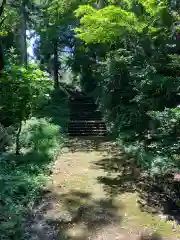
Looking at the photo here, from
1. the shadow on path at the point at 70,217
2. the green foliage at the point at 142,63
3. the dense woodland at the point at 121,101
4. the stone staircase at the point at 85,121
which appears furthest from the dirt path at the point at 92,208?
the stone staircase at the point at 85,121

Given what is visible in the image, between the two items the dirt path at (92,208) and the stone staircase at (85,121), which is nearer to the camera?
the dirt path at (92,208)

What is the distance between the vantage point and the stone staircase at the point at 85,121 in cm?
1439

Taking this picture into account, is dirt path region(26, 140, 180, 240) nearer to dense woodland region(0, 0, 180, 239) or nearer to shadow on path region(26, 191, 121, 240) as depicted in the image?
shadow on path region(26, 191, 121, 240)

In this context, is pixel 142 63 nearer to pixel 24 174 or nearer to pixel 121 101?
pixel 121 101

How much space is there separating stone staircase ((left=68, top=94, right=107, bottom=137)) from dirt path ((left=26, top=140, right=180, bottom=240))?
265 inches

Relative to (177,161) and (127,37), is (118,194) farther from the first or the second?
(127,37)

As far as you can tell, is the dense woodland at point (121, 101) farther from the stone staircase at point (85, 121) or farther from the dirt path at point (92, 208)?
the stone staircase at point (85, 121)

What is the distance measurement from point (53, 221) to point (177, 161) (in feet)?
7.35

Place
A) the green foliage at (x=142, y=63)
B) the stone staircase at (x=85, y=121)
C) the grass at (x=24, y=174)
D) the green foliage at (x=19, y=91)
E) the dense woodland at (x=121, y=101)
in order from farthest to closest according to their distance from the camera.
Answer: the stone staircase at (x=85, y=121)
the green foliage at (x=142, y=63)
the green foliage at (x=19, y=91)
the dense woodland at (x=121, y=101)
the grass at (x=24, y=174)

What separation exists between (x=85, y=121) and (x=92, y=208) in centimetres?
1084

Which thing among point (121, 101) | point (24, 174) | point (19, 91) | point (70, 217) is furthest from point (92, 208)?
point (121, 101)

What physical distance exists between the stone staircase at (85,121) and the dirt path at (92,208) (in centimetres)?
673

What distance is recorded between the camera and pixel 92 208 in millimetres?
4715

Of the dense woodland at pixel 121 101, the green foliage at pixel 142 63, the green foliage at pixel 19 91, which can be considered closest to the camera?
the dense woodland at pixel 121 101
